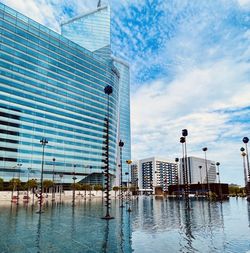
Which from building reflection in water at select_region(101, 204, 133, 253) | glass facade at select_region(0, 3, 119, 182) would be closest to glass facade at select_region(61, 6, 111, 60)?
glass facade at select_region(0, 3, 119, 182)

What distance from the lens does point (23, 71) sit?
373 feet

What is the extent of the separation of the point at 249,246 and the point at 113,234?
882cm

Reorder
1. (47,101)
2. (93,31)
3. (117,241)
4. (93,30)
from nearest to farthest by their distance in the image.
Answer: (117,241)
(47,101)
(93,31)
(93,30)

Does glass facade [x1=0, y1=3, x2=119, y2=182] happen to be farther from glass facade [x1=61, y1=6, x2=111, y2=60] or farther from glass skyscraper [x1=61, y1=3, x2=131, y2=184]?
glass facade [x1=61, y1=6, x2=111, y2=60]

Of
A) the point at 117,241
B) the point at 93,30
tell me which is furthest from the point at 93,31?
the point at 117,241

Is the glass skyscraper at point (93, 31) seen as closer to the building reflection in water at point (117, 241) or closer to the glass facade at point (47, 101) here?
the glass facade at point (47, 101)

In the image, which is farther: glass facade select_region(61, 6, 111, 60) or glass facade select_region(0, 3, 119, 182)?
glass facade select_region(61, 6, 111, 60)

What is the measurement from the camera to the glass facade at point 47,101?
350 ft

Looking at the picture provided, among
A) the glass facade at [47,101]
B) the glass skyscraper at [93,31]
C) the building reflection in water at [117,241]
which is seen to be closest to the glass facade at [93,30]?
the glass skyscraper at [93,31]

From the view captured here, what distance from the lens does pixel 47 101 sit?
122 meters

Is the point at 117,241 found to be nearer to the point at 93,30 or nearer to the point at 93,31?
the point at 93,31

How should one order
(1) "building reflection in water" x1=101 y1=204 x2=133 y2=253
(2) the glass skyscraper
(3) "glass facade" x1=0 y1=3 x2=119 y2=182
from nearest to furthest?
(1) "building reflection in water" x1=101 y1=204 x2=133 y2=253, (3) "glass facade" x1=0 y1=3 x2=119 y2=182, (2) the glass skyscraper

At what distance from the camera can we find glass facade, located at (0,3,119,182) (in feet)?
350

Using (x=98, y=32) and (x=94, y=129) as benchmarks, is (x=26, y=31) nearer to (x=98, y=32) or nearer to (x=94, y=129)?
(x=94, y=129)
